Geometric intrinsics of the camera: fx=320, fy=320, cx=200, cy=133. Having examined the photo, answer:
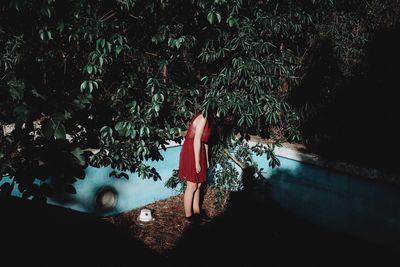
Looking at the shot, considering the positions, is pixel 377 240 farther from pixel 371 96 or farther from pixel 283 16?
pixel 283 16

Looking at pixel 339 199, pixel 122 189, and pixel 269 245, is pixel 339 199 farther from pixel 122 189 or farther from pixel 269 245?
pixel 122 189

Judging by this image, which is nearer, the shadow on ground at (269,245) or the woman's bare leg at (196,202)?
the shadow on ground at (269,245)

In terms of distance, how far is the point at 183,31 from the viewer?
13.5 ft

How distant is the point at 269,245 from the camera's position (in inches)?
180

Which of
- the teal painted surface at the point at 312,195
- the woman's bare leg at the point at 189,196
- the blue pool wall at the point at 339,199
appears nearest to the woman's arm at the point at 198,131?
the woman's bare leg at the point at 189,196

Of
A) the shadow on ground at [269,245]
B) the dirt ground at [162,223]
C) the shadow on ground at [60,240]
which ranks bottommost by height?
the shadow on ground at [269,245]

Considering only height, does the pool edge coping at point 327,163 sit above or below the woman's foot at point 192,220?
above

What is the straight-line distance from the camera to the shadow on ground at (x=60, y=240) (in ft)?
5.13

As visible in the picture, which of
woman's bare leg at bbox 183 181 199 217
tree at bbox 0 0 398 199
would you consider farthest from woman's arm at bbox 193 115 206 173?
woman's bare leg at bbox 183 181 199 217

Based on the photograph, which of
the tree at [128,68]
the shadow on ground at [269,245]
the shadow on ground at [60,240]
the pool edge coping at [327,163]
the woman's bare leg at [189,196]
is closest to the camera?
the shadow on ground at [60,240]

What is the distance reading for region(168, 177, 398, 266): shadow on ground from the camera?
421 cm

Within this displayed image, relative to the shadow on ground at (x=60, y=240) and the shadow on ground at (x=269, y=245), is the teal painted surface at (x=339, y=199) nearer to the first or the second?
the shadow on ground at (x=269, y=245)

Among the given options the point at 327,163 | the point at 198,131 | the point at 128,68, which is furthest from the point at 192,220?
the point at 128,68

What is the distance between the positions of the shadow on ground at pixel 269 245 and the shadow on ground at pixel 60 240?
2180 mm
